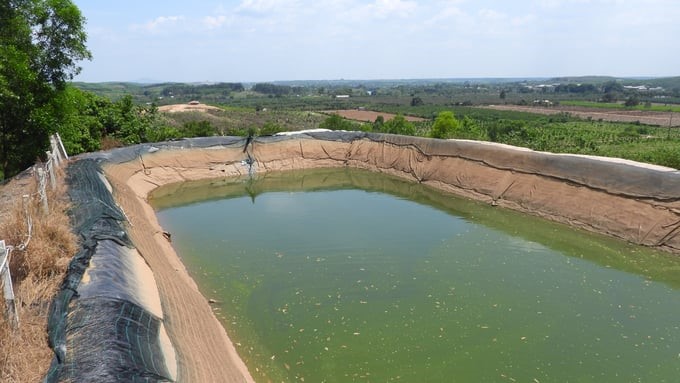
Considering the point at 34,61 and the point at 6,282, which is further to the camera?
the point at 34,61

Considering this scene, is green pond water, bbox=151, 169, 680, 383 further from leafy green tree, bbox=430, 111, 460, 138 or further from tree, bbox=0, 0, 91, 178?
leafy green tree, bbox=430, 111, 460, 138

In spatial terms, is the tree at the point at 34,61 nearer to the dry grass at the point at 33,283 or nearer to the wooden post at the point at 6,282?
the dry grass at the point at 33,283

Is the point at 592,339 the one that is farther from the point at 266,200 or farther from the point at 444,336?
the point at 266,200

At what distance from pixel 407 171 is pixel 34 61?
15.0m

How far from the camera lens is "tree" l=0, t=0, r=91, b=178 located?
1045 centimetres

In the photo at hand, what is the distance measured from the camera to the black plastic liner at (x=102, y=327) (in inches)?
164

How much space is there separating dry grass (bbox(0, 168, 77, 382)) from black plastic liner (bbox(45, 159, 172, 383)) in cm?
15

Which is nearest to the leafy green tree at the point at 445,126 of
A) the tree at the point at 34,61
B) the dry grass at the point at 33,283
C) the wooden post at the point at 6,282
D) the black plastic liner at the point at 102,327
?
the tree at the point at 34,61

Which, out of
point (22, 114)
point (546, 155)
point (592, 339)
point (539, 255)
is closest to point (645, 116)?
point (546, 155)

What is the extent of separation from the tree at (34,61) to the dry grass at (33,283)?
4.05 metres

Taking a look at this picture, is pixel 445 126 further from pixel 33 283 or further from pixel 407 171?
pixel 33 283

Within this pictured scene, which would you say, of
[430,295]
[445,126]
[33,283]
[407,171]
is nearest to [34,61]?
[33,283]

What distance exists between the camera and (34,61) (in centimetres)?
1137

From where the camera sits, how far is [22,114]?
1195 cm
